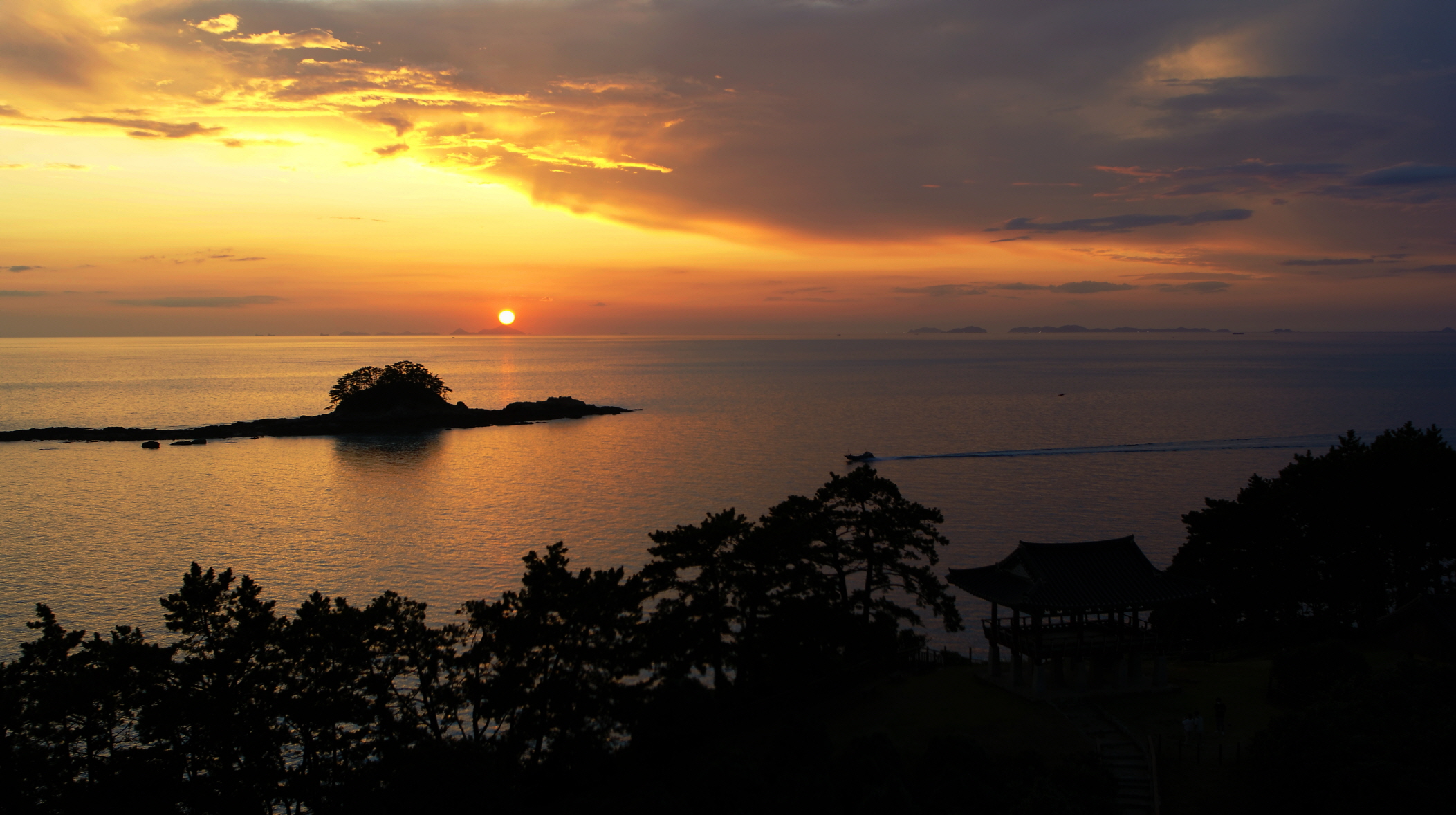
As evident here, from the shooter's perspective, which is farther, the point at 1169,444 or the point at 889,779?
the point at 1169,444

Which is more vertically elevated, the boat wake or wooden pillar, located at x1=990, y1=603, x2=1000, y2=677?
the boat wake

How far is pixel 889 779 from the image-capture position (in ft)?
64.0

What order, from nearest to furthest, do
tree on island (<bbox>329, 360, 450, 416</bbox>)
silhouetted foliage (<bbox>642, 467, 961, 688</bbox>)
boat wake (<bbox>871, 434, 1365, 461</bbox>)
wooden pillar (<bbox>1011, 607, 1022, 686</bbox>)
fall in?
wooden pillar (<bbox>1011, 607, 1022, 686</bbox>), silhouetted foliage (<bbox>642, 467, 961, 688</bbox>), boat wake (<bbox>871, 434, 1365, 461</bbox>), tree on island (<bbox>329, 360, 450, 416</bbox>)

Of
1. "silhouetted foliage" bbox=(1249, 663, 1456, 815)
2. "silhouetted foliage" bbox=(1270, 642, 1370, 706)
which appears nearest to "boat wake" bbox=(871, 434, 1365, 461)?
"silhouetted foliage" bbox=(1270, 642, 1370, 706)

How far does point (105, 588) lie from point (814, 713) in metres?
41.4

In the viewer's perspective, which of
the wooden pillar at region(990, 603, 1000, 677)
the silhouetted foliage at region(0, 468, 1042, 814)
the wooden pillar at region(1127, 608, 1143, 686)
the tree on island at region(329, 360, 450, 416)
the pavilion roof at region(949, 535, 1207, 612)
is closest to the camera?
the silhouetted foliage at region(0, 468, 1042, 814)

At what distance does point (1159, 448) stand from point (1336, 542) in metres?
61.9

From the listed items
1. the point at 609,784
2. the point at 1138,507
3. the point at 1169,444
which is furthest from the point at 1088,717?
the point at 1169,444

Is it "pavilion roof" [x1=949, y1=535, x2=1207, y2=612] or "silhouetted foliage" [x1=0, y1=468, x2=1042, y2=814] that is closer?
"silhouetted foliage" [x1=0, y1=468, x2=1042, y2=814]

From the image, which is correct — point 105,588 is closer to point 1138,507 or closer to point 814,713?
point 814,713

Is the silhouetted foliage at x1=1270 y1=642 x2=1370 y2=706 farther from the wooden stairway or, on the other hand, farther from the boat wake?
the boat wake

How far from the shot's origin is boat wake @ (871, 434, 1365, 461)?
303ft

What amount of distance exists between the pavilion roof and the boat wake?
61.7 metres

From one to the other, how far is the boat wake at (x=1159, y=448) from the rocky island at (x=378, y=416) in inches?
2439
